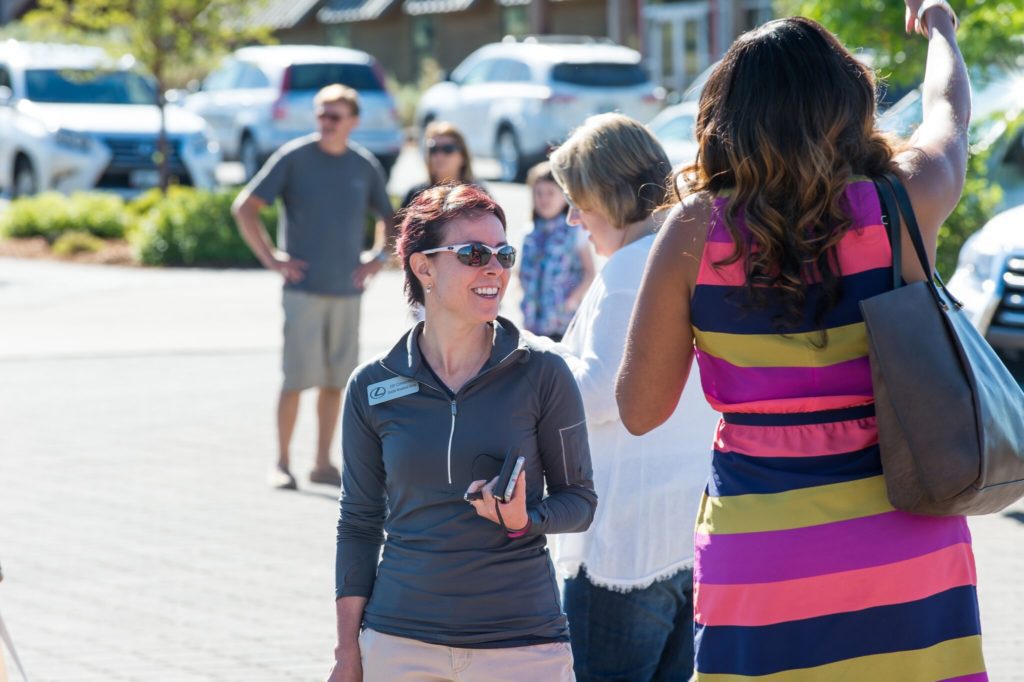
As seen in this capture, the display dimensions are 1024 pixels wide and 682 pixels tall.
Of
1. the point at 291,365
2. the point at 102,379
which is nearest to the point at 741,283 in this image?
the point at 291,365

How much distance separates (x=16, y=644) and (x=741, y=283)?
12.6 ft

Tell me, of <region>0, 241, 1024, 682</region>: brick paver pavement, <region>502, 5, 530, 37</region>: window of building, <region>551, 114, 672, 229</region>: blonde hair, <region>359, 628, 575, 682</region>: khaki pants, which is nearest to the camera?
<region>359, 628, 575, 682</region>: khaki pants

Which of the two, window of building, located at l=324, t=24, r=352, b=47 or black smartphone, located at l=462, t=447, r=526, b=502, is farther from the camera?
window of building, located at l=324, t=24, r=352, b=47

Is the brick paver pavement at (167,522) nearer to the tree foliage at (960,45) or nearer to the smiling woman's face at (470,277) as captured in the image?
the smiling woman's face at (470,277)

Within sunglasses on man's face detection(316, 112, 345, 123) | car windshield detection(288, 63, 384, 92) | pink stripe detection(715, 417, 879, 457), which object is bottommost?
car windshield detection(288, 63, 384, 92)

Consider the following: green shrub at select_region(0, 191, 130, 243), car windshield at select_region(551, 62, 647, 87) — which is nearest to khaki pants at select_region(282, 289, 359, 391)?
green shrub at select_region(0, 191, 130, 243)

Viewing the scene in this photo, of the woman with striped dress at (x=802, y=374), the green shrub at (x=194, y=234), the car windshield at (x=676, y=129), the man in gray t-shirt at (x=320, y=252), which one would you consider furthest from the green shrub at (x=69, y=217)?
the woman with striped dress at (x=802, y=374)

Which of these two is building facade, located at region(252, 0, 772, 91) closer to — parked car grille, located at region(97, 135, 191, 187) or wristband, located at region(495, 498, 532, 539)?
parked car grille, located at region(97, 135, 191, 187)

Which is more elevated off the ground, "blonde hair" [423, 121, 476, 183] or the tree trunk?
"blonde hair" [423, 121, 476, 183]

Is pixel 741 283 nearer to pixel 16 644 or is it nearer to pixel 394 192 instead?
pixel 16 644

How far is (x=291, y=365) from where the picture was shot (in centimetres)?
796

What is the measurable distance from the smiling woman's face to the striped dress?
577 millimetres

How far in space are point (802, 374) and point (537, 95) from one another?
21609 millimetres

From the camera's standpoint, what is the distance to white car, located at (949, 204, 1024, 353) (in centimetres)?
769
